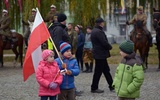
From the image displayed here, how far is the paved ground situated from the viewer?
12.4m

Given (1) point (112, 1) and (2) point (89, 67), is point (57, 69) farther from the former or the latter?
(1) point (112, 1)

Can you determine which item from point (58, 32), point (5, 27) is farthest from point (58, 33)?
point (5, 27)

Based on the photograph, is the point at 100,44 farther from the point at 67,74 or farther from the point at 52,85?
the point at 52,85

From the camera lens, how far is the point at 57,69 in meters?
9.02

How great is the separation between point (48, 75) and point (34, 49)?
1.88 feet

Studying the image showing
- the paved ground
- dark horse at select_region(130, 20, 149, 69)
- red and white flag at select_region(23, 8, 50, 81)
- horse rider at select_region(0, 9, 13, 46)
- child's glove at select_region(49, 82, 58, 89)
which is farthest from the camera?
horse rider at select_region(0, 9, 13, 46)

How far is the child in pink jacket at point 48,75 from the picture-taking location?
8.88 metres

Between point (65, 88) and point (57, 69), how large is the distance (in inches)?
16.1

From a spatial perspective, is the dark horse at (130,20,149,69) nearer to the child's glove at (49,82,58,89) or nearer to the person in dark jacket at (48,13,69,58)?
the person in dark jacket at (48,13,69,58)

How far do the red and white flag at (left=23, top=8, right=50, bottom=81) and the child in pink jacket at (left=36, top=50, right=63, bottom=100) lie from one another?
1.04ft

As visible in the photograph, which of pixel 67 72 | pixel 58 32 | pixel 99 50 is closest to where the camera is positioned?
pixel 67 72

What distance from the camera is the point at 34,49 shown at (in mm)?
9203

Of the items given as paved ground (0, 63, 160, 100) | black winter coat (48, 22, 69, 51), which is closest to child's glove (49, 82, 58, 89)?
black winter coat (48, 22, 69, 51)

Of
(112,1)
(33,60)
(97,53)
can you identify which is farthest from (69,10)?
(33,60)
